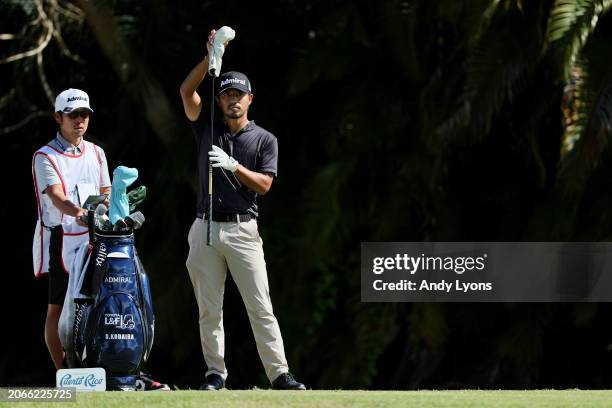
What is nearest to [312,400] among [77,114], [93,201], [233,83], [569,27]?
[93,201]

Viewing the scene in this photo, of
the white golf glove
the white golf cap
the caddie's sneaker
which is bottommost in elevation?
the caddie's sneaker

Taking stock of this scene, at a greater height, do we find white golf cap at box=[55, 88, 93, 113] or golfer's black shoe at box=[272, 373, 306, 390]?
white golf cap at box=[55, 88, 93, 113]

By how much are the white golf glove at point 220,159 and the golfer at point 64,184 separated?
2.64 ft

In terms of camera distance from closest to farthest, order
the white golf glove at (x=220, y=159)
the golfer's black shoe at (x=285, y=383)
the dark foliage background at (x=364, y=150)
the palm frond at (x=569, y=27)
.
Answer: the white golf glove at (x=220, y=159), the golfer's black shoe at (x=285, y=383), the palm frond at (x=569, y=27), the dark foliage background at (x=364, y=150)

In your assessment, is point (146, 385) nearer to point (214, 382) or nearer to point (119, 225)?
point (214, 382)

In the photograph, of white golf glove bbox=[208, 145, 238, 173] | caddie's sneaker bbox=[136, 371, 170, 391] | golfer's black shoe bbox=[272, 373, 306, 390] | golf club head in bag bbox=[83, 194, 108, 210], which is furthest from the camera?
golfer's black shoe bbox=[272, 373, 306, 390]

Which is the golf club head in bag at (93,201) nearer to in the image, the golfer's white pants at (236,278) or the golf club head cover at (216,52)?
the golfer's white pants at (236,278)

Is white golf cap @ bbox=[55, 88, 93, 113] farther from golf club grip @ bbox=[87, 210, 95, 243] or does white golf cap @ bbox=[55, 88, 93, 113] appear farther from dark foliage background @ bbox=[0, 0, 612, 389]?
dark foliage background @ bbox=[0, 0, 612, 389]

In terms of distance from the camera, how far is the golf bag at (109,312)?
7770 millimetres

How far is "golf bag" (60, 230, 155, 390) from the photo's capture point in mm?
7770

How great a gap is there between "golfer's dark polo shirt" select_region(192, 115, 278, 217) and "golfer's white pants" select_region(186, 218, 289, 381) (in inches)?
4.1

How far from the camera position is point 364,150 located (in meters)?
13.9

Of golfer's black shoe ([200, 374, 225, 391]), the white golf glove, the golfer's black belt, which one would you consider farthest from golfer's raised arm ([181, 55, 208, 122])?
golfer's black shoe ([200, 374, 225, 391])

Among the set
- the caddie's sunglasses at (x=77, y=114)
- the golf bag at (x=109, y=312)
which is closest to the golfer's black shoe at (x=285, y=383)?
the golf bag at (x=109, y=312)
